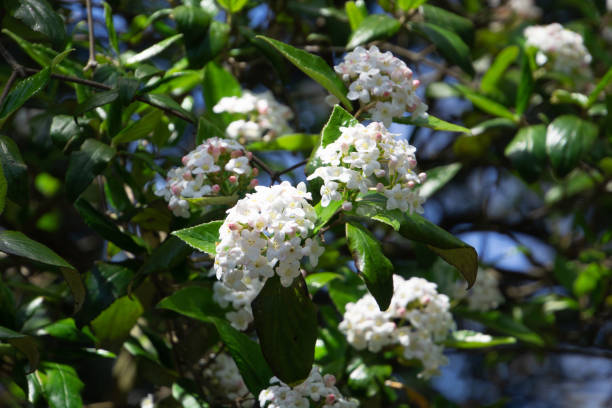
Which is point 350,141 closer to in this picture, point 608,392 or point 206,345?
point 206,345

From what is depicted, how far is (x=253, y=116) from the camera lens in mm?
2391

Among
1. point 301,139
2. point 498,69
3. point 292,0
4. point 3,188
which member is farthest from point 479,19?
point 3,188

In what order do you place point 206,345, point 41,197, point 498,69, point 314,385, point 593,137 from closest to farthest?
1. point 314,385
2. point 206,345
3. point 593,137
4. point 498,69
5. point 41,197

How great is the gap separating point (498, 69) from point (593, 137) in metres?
0.58

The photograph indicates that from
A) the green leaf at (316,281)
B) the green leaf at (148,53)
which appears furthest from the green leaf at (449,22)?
the green leaf at (316,281)

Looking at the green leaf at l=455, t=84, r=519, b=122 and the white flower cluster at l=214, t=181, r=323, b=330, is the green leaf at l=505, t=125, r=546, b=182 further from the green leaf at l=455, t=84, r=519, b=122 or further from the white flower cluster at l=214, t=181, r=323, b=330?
the white flower cluster at l=214, t=181, r=323, b=330

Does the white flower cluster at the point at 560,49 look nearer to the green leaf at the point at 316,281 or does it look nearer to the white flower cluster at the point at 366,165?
the green leaf at the point at 316,281

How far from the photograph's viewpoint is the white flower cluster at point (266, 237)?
4.53ft

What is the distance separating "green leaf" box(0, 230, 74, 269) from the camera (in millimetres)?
1421

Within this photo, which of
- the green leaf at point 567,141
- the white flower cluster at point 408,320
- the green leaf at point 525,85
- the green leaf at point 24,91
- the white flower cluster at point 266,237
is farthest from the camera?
the green leaf at point 525,85

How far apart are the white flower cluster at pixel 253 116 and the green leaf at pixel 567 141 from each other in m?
0.96

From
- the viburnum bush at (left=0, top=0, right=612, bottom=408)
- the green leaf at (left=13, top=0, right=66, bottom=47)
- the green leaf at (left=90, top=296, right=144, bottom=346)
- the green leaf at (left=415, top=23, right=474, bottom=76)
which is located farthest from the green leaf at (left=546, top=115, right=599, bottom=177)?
the green leaf at (left=13, top=0, right=66, bottom=47)

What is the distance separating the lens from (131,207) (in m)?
2.08

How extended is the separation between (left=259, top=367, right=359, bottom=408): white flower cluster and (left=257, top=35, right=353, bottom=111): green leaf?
0.73 meters
